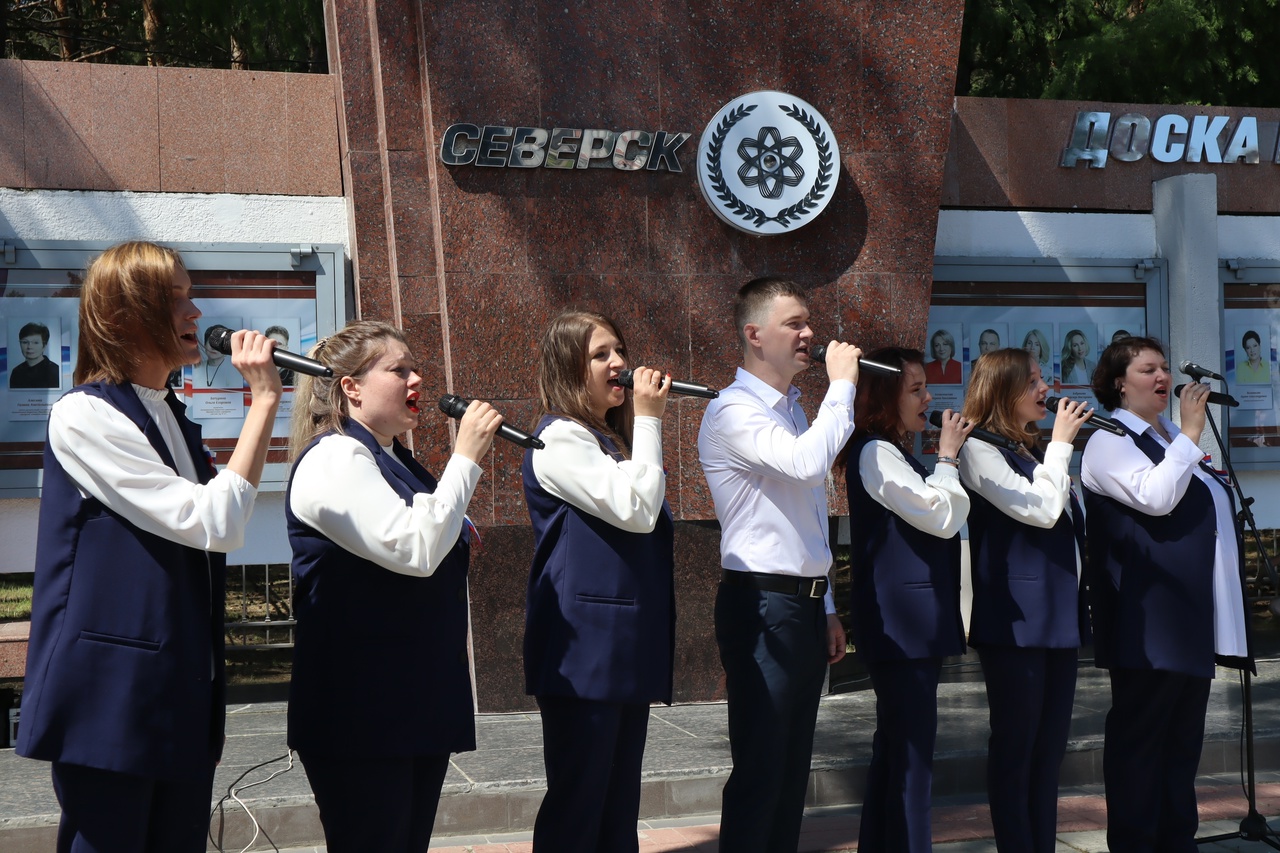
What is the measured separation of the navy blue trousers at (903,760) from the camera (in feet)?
13.4

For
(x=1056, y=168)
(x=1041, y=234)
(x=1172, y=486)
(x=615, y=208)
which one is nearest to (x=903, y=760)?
(x=1172, y=486)

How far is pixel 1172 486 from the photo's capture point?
442 cm

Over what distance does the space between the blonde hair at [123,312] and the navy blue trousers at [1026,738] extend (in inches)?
111

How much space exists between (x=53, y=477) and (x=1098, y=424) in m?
3.40

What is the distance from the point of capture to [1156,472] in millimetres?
4441

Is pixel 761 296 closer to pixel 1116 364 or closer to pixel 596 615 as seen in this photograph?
pixel 596 615

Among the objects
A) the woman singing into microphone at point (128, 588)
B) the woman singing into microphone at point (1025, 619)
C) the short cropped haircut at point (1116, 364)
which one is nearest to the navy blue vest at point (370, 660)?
the woman singing into microphone at point (128, 588)

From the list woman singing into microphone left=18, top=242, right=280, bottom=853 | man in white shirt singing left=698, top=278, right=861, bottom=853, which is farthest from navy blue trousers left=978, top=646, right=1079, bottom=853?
woman singing into microphone left=18, top=242, right=280, bottom=853

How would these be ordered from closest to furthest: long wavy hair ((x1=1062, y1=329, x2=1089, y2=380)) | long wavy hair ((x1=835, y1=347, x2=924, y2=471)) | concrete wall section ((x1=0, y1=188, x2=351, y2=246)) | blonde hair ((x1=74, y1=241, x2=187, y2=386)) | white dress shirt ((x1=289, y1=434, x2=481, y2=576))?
blonde hair ((x1=74, y1=241, x2=187, y2=386)) < white dress shirt ((x1=289, y1=434, x2=481, y2=576)) < long wavy hair ((x1=835, y1=347, x2=924, y2=471)) < concrete wall section ((x1=0, y1=188, x2=351, y2=246)) < long wavy hair ((x1=1062, y1=329, x2=1089, y2=380))

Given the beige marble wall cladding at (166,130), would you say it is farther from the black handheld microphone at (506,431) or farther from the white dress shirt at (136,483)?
the white dress shirt at (136,483)

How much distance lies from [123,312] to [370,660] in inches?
38.9

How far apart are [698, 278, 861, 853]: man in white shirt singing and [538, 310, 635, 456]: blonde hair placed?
434 mm

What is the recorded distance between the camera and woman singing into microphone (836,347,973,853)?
13.4 feet

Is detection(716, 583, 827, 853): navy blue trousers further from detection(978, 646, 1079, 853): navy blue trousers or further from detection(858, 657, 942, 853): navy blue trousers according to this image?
detection(978, 646, 1079, 853): navy blue trousers
